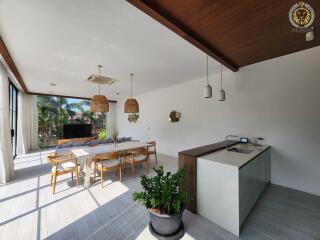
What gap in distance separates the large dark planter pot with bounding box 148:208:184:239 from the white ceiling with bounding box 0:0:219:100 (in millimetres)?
2364

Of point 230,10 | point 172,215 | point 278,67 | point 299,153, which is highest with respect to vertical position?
point 230,10

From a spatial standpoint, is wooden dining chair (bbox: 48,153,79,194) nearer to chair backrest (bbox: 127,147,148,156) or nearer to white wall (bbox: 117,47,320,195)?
chair backrest (bbox: 127,147,148,156)

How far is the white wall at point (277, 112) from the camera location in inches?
96.6

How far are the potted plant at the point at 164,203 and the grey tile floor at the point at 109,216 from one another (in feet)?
0.60

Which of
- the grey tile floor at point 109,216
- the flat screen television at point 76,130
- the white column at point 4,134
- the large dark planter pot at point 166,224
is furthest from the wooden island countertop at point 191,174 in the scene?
the flat screen television at point 76,130

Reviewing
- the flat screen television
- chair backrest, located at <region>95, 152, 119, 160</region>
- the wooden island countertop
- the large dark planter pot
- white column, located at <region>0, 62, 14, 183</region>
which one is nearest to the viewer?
the large dark planter pot

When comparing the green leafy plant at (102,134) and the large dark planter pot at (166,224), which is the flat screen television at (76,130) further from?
the large dark planter pot at (166,224)

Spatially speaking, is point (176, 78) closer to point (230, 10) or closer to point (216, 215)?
point (230, 10)

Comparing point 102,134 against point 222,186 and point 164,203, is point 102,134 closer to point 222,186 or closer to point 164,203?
point 164,203

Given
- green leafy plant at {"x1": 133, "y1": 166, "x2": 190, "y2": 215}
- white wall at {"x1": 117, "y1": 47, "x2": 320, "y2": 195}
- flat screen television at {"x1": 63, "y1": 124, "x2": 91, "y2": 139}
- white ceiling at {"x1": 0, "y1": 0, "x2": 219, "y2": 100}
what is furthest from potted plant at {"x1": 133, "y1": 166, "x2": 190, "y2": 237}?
flat screen television at {"x1": 63, "y1": 124, "x2": 91, "y2": 139}

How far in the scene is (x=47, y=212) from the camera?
204 centimetres

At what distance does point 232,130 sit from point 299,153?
1.24 metres

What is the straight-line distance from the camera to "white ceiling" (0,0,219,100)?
1.58 meters

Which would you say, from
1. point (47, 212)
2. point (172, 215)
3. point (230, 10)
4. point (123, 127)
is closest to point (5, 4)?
point (230, 10)
